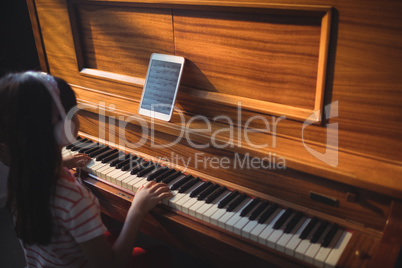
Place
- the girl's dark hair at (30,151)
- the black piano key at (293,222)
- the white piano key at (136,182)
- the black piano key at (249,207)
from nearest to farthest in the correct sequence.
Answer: the girl's dark hair at (30,151) < the black piano key at (293,222) < the black piano key at (249,207) < the white piano key at (136,182)

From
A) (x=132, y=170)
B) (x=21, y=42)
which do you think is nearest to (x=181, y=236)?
(x=132, y=170)

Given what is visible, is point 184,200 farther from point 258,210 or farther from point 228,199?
point 258,210

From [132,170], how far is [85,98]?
23.8 inches

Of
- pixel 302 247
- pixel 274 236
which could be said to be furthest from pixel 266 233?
pixel 302 247

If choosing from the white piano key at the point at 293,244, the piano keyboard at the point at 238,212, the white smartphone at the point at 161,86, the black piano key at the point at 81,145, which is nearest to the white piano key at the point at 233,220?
the piano keyboard at the point at 238,212

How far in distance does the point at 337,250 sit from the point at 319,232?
9 centimetres

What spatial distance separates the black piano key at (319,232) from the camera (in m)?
1.24

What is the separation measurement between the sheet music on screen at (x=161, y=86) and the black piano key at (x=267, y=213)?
2.07 feet

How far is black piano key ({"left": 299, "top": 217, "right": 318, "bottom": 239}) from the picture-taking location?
1.27 m

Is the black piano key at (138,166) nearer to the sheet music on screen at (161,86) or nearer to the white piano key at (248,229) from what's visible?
the sheet music on screen at (161,86)

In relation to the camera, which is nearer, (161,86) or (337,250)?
(337,250)

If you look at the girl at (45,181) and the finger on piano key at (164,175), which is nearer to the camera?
the girl at (45,181)

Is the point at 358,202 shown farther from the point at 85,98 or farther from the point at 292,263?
the point at 85,98

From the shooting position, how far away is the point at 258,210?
4.61 ft
